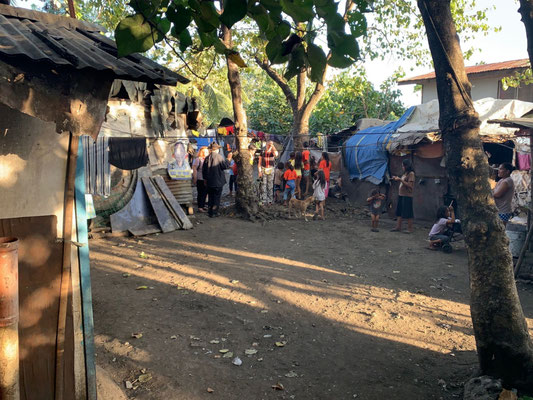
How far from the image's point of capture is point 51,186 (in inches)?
120

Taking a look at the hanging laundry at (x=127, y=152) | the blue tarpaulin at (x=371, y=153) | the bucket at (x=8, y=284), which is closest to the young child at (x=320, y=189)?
the blue tarpaulin at (x=371, y=153)

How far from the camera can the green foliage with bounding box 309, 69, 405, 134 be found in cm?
1875

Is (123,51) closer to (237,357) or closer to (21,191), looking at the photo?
(21,191)

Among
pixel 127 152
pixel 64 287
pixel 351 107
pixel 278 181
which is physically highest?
pixel 351 107

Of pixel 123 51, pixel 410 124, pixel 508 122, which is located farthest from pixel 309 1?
pixel 410 124

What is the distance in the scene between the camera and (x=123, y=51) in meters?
1.99

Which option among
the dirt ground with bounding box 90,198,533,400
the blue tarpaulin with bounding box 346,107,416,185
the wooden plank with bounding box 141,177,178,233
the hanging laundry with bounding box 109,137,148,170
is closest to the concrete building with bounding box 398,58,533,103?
the blue tarpaulin with bounding box 346,107,416,185

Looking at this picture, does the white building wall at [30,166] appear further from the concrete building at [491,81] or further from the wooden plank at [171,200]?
the concrete building at [491,81]

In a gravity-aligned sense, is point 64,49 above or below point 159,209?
above

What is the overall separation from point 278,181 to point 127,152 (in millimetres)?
7201

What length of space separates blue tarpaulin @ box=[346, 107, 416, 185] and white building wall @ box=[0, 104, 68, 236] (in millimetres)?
10483

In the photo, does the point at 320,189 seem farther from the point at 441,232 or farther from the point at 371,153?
the point at 441,232

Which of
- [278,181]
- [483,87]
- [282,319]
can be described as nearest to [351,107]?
[483,87]

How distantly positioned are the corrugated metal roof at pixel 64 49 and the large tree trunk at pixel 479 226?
2.26 metres
